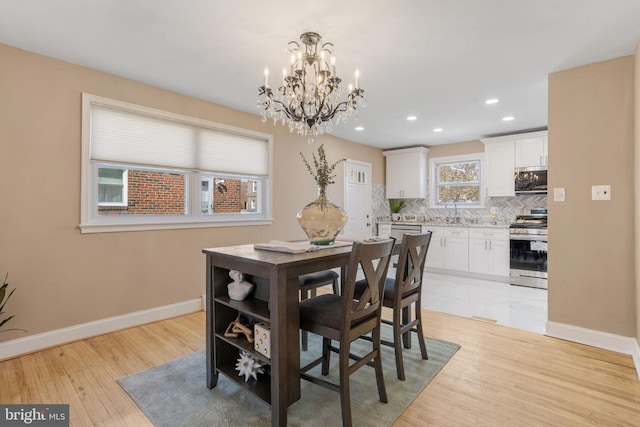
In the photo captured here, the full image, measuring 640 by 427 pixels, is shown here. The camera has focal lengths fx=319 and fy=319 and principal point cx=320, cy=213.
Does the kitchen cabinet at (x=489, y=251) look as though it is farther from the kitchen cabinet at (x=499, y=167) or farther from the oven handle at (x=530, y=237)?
the kitchen cabinet at (x=499, y=167)

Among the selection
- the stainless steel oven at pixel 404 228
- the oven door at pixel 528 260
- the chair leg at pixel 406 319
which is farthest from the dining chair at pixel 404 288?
the stainless steel oven at pixel 404 228

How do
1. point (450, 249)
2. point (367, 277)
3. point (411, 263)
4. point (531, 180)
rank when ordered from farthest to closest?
point (450, 249), point (531, 180), point (411, 263), point (367, 277)

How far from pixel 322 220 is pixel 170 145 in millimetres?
2182

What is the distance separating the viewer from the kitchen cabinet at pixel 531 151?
4.90 meters

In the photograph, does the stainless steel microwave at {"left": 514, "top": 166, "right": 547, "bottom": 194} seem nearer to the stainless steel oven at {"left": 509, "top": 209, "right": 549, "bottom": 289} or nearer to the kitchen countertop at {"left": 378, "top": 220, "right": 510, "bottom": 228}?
the stainless steel oven at {"left": 509, "top": 209, "right": 549, "bottom": 289}

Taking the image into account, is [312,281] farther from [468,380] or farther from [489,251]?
[489,251]

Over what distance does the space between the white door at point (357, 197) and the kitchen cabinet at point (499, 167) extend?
6.85 ft

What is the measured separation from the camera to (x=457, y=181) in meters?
6.14

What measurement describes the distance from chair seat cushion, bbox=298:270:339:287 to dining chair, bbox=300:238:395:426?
1.65 feet

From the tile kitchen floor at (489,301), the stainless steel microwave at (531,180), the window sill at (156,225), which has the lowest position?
the tile kitchen floor at (489,301)

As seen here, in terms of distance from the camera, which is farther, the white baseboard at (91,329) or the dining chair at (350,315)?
the white baseboard at (91,329)

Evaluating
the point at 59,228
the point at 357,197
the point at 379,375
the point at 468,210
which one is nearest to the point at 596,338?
the point at 379,375

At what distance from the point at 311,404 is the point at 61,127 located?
2.98 metres

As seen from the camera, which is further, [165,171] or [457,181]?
[457,181]
